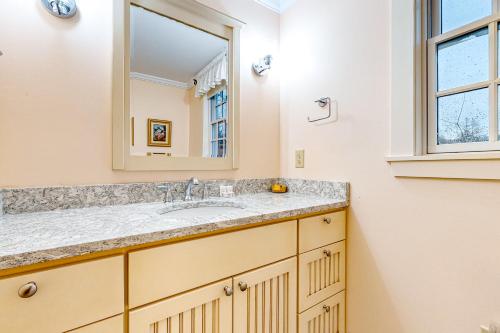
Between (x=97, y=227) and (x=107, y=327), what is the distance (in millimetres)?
273

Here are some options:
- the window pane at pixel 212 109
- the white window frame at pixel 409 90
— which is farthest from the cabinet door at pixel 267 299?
the window pane at pixel 212 109

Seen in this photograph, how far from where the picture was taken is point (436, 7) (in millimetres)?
1057

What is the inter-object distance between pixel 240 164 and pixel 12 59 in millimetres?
1122

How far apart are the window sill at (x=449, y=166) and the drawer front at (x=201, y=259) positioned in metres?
0.55

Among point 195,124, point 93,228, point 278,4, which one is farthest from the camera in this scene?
point 278,4

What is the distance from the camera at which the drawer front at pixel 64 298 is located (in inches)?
20.6

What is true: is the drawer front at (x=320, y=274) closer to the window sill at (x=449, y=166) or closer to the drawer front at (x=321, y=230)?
the drawer front at (x=321, y=230)

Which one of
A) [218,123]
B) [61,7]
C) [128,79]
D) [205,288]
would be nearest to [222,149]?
[218,123]

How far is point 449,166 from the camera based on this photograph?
0.91m

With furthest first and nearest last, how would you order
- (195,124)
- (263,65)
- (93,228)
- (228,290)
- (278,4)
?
(278,4)
(263,65)
(195,124)
(228,290)
(93,228)

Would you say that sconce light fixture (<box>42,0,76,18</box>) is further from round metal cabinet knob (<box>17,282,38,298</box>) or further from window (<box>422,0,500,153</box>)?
window (<box>422,0,500,153</box>)

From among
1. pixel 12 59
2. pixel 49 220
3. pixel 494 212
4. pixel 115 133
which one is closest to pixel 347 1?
pixel 494 212

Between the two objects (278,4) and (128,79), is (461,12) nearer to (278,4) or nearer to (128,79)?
(278,4)

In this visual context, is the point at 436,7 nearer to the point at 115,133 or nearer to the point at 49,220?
the point at 115,133
